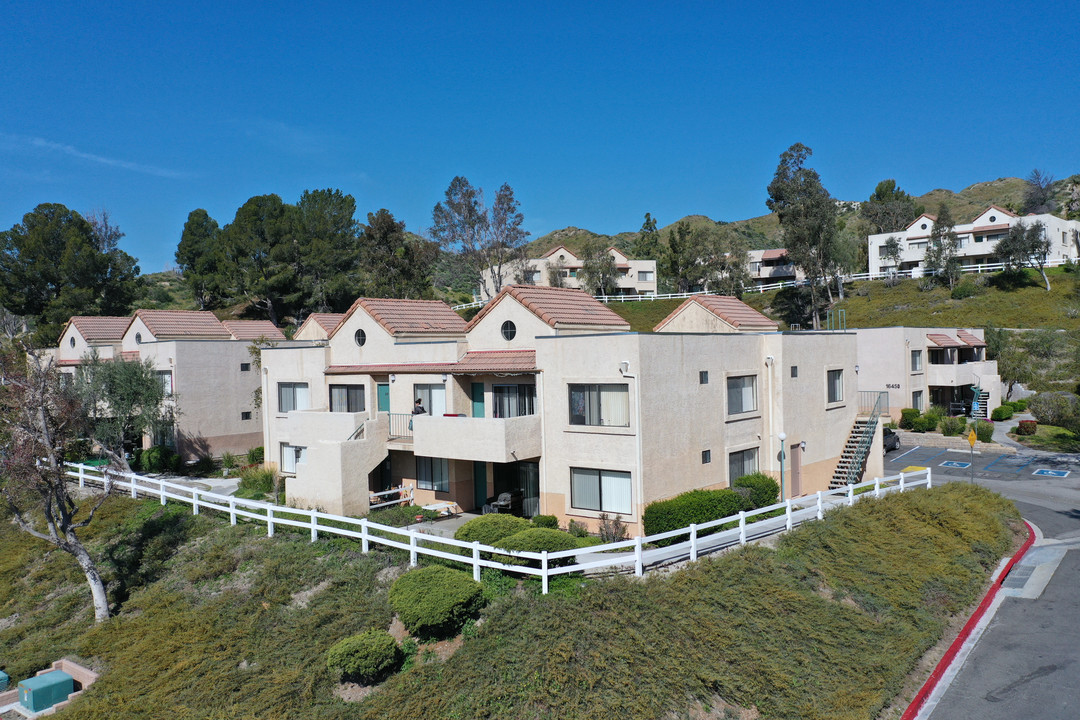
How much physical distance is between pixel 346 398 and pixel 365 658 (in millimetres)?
16478

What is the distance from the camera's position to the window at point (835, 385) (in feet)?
93.4

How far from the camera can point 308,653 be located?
15398 millimetres

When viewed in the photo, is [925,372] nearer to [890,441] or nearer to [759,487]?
[890,441]

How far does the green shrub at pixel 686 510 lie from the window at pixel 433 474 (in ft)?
27.9

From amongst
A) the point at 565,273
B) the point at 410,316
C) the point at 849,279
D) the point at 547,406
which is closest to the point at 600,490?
the point at 547,406

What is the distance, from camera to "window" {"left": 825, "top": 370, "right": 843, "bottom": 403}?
28469 mm

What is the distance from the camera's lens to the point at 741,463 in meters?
24.7

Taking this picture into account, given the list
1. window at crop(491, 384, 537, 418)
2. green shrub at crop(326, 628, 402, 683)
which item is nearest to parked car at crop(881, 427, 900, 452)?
window at crop(491, 384, 537, 418)

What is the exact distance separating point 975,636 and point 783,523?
512cm

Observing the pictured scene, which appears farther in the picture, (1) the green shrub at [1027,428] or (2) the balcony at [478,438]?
(1) the green shrub at [1027,428]

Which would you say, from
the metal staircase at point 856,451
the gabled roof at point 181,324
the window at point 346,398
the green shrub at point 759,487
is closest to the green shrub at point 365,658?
the green shrub at point 759,487

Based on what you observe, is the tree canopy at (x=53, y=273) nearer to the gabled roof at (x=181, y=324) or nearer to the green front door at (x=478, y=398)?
the gabled roof at (x=181, y=324)

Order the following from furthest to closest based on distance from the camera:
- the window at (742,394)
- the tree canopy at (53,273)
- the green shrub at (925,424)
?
1. the tree canopy at (53,273)
2. the green shrub at (925,424)
3. the window at (742,394)

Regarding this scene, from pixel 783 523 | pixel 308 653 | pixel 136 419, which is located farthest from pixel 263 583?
pixel 136 419
